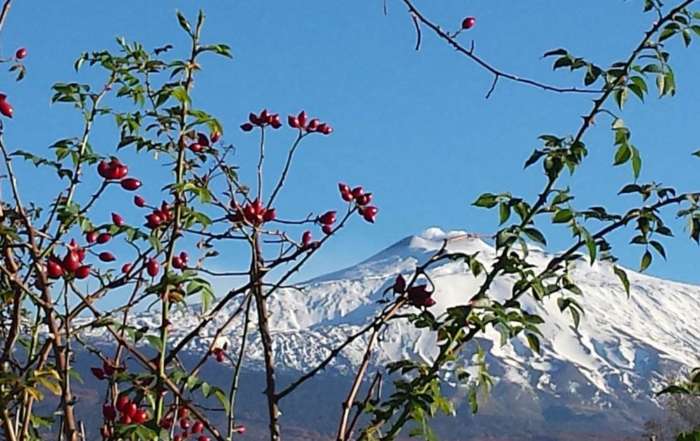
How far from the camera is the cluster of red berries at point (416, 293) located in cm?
182

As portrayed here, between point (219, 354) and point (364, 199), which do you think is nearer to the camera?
point (364, 199)

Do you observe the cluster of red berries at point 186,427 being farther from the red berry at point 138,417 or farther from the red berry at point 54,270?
→ the red berry at point 54,270

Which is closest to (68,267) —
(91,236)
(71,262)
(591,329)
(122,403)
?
(71,262)

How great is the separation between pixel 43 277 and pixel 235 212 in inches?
11.0

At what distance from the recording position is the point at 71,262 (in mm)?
1800

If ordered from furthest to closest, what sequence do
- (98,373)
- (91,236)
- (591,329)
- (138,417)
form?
(591,329), (91,236), (98,373), (138,417)

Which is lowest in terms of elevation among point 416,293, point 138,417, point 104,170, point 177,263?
point 138,417

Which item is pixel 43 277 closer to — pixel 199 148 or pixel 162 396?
pixel 162 396

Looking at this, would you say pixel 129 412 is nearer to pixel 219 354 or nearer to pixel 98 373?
pixel 98 373

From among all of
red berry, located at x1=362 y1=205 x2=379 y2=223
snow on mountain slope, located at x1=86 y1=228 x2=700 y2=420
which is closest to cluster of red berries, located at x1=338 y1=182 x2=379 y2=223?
red berry, located at x1=362 y1=205 x2=379 y2=223

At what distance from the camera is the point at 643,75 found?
5.99 feet

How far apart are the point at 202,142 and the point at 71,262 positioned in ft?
1.30

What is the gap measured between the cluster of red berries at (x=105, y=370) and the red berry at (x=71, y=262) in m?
0.19

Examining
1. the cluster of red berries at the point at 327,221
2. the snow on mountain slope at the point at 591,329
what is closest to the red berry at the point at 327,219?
the cluster of red berries at the point at 327,221
